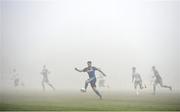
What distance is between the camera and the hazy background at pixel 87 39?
447 centimetres

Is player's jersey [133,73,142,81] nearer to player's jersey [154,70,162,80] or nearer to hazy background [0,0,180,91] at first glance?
hazy background [0,0,180,91]

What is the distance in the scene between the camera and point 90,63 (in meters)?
4.47

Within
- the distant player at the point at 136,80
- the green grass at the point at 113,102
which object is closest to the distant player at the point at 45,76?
the green grass at the point at 113,102

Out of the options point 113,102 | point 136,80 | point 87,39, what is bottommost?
point 113,102

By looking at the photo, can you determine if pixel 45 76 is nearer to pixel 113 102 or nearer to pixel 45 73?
pixel 45 73

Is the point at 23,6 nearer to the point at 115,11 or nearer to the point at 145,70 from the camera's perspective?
the point at 115,11

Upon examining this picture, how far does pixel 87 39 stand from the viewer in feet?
14.8

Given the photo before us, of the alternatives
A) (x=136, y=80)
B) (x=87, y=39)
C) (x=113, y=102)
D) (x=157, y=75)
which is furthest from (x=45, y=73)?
(x=157, y=75)

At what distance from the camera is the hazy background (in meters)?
4.47

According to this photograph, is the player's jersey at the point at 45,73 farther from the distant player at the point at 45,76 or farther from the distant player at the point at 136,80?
the distant player at the point at 136,80

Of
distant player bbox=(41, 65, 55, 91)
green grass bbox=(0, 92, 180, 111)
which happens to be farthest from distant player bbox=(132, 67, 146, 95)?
distant player bbox=(41, 65, 55, 91)

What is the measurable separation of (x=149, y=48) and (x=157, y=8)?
1.75 ft

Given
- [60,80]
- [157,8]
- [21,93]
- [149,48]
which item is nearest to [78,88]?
[60,80]

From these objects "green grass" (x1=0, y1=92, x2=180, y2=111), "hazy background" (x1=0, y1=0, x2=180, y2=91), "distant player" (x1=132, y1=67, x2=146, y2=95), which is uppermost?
"hazy background" (x1=0, y1=0, x2=180, y2=91)
